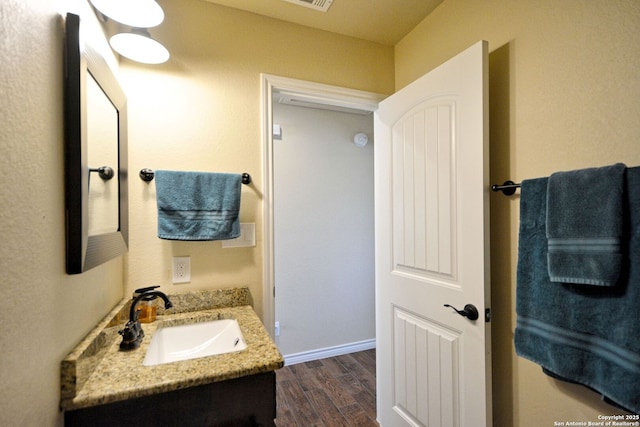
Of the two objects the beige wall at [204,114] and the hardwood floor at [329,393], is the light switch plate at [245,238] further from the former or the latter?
the hardwood floor at [329,393]

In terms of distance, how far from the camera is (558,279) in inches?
35.5

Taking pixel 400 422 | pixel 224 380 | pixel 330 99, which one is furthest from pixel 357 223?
pixel 224 380

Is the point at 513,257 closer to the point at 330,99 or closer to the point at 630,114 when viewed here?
the point at 630,114

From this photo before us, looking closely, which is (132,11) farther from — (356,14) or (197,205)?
(356,14)

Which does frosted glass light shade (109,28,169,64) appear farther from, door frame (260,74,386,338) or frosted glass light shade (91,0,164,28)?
door frame (260,74,386,338)

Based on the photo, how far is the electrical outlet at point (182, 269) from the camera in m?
1.41

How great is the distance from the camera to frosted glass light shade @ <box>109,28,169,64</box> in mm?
1142

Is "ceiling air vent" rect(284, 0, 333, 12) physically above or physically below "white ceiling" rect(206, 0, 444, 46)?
below

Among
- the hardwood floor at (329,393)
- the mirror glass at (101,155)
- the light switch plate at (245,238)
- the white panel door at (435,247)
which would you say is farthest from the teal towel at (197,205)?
the hardwood floor at (329,393)

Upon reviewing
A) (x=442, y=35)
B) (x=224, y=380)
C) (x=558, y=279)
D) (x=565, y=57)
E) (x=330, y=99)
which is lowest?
(x=224, y=380)

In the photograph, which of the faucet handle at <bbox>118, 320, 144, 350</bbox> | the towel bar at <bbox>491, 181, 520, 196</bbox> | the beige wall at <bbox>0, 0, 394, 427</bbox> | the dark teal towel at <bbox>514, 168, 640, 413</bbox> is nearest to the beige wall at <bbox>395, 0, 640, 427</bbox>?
the towel bar at <bbox>491, 181, 520, 196</bbox>

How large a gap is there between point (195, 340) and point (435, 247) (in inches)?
46.0

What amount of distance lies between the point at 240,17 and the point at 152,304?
1.50 metres

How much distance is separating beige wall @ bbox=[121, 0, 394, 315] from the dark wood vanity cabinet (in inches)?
23.8
